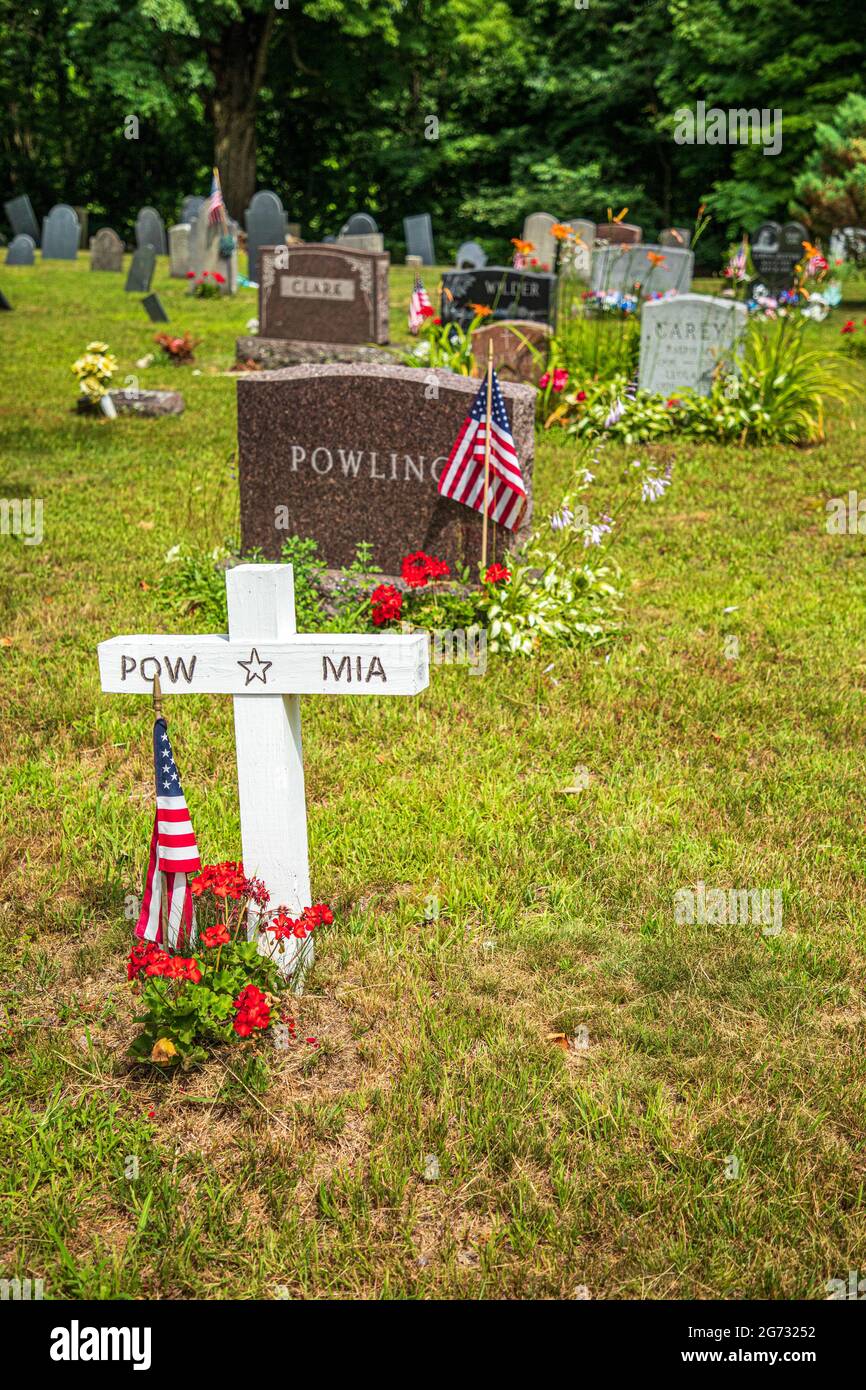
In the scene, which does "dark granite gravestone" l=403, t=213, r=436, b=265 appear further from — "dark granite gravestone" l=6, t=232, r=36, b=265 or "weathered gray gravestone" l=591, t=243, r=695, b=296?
"weathered gray gravestone" l=591, t=243, r=695, b=296

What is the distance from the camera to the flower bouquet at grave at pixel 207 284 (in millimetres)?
18594

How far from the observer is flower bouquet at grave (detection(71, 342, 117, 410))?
1010 cm

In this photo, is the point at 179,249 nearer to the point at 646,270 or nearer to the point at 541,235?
the point at 541,235

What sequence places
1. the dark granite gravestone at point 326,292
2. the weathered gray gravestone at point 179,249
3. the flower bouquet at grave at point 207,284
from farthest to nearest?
the weathered gray gravestone at point 179,249 → the flower bouquet at grave at point 207,284 → the dark granite gravestone at point 326,292

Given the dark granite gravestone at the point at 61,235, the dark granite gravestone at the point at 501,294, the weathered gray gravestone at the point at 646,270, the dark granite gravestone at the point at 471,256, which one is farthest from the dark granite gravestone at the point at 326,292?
the dark granite gravestone at the point at 61,235

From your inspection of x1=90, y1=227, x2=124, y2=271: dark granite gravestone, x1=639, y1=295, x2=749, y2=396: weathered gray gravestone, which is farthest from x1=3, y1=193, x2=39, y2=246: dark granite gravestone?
x1=639, y1=295, x2=749, y2=396: weathered gray gravestone

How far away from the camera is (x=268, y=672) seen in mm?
2787

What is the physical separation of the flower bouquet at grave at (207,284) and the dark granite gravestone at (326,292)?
22.8 ft

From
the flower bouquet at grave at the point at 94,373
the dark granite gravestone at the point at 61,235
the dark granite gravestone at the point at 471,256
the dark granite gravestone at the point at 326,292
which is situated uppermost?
the dark granite gravestone at the point at 61,235

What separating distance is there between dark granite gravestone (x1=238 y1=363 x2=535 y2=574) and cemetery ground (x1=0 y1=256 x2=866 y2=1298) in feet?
2.78

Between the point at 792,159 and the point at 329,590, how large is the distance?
78.1 feet

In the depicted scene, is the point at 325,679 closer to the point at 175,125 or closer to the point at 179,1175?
the point at 179,1175

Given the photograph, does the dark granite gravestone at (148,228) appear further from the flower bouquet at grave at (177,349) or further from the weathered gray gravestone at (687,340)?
the weathered gray gravestone at (687,340)

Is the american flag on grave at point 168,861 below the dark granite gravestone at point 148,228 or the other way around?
below
